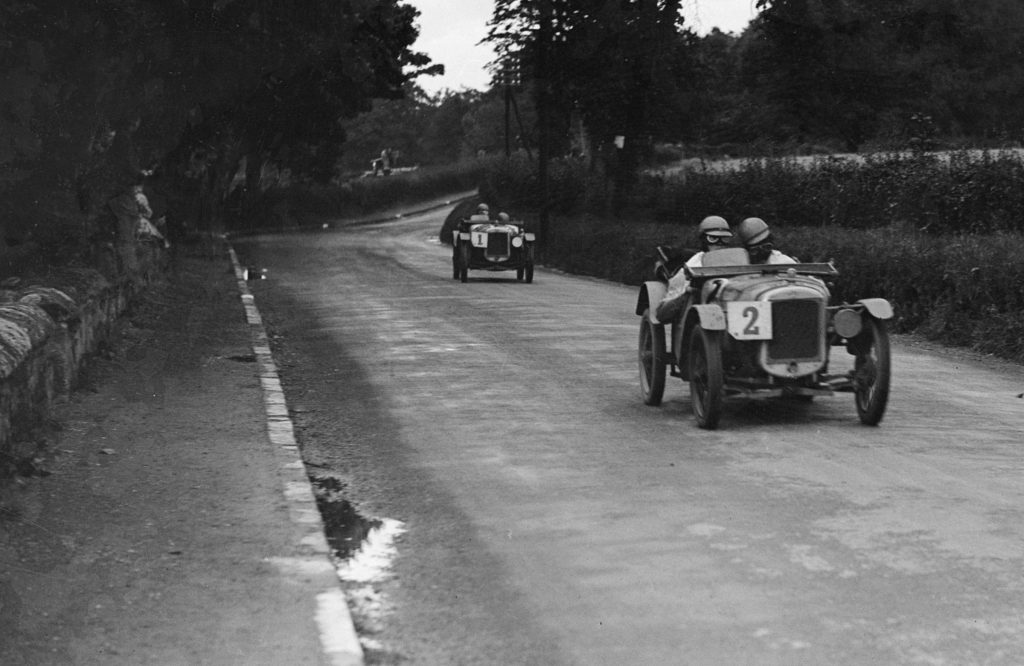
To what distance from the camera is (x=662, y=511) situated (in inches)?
295

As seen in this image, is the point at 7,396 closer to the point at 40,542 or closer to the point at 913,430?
the point at 40,542

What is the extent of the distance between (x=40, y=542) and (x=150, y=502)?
1.00 m

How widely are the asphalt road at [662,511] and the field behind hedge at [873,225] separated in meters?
2.57

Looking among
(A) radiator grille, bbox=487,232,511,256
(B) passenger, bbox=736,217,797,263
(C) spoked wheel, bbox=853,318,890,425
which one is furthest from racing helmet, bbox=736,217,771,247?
(A) radiator grille, bbox=487,232,511,256

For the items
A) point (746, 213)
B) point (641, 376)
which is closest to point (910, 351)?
point (641, 376)

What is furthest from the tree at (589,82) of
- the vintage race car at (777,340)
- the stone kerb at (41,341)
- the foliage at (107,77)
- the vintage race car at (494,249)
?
the vintage race car at (777,340)

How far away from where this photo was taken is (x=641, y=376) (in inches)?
466

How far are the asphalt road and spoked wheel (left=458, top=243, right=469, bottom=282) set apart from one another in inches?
558

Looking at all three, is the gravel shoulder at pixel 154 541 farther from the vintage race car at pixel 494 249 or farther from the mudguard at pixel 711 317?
the vintage race car at pixel 494 249

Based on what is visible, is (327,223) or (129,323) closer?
(129,323)

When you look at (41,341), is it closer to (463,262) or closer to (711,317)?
(711,317)

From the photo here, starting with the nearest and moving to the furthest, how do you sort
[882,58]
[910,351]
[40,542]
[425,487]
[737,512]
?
1. [40,542]
2. [737,512]
3. [425,487]
4. [910,351]
5. [882,58]

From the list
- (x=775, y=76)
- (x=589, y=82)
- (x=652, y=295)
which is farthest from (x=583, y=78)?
(x=652, y=295)

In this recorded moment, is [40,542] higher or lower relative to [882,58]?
lower
